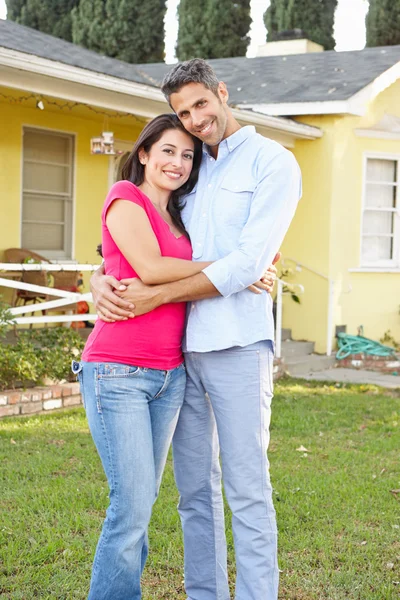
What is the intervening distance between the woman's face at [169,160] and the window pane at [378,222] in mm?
9866

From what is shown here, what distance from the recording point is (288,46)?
1597cm

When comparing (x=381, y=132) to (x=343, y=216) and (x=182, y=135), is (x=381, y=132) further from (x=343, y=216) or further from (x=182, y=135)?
(x=182, y=135)

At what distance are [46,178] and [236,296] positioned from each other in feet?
26.2

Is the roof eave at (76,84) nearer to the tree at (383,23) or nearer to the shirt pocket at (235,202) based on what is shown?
the shirt pocket at (235,202)

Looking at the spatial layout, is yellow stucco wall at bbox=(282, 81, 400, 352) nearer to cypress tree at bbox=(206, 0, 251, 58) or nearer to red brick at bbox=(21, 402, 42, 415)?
red brick at bbox=(21, 402, 42, 415)

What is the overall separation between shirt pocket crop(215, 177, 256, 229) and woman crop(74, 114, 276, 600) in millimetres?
184

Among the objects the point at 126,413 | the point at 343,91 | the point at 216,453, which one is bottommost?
the point at 216,453

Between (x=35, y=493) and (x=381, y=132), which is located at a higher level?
(x=381, y=132)

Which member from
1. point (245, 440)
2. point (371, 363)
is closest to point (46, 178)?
point (371, 363)

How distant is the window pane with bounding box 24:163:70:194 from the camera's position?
10547mm

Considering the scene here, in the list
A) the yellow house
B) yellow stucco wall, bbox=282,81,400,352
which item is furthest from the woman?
yellow stucco wall, bbox=282,81,400,352

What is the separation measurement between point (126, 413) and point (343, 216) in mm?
9652

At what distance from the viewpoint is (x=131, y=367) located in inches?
119

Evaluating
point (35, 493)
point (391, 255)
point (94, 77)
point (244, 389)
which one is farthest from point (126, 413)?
point (391, 255)
